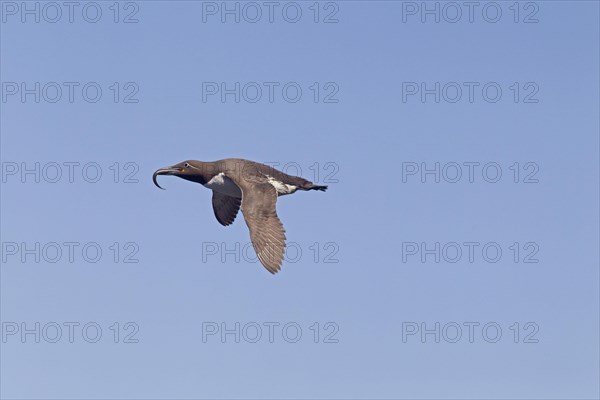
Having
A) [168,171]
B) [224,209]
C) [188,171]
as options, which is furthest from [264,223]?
[224,209]

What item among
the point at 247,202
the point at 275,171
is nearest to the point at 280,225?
the point at 247,202

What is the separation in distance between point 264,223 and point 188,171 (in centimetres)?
506

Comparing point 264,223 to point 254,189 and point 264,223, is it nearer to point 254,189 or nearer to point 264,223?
Answer: point 264,223

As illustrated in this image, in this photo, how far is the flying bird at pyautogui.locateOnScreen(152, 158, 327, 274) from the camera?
117ft

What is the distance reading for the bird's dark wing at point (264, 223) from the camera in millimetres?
35312

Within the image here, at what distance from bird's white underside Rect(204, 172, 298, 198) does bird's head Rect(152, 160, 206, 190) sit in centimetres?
41

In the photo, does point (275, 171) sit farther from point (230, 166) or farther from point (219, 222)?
point (219, 222)

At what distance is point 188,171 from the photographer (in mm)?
40375

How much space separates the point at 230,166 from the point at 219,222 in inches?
166

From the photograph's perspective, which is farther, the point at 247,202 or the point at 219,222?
the point at 219,222

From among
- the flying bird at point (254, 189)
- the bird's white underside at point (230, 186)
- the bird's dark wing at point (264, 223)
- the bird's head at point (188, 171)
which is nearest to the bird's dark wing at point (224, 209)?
the flying bird at point (254, 189)

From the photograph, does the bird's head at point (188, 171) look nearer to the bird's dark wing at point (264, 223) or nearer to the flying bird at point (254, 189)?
the flying bird at point (254, 189)

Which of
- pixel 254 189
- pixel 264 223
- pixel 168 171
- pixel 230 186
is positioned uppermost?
pixel 168 171

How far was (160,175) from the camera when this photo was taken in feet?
132
